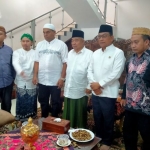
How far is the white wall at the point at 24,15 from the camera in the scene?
A: 201 inches

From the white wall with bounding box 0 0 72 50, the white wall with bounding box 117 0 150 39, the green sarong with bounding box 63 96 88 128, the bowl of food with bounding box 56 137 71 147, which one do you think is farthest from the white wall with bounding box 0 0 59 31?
the bowl of food with bounding box 56 137 71 147

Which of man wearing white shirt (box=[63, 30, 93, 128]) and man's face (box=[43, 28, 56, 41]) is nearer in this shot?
man wearing white shirt (box=[63, 30, 93, 128])

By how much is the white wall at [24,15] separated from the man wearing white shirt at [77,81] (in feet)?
10.7

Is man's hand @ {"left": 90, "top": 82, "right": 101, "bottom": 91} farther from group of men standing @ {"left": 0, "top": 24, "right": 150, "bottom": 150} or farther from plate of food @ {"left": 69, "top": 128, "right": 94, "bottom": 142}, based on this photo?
plate of food @ {"left": 69, "top": 128, "right": 94, "bottom": 142}

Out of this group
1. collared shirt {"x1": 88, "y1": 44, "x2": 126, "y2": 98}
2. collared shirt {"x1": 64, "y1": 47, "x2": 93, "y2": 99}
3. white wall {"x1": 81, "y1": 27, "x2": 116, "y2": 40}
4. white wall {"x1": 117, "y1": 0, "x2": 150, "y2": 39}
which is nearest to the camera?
collared shirt {"x1": 88, "y1": 44, "x2": 126, "y2": 98}

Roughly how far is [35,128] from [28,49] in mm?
1623

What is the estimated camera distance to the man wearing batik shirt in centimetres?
170

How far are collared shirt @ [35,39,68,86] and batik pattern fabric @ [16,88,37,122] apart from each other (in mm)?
270

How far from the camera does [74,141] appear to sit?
1537 millimetres

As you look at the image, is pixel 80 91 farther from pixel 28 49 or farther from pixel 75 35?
pixel 28 49

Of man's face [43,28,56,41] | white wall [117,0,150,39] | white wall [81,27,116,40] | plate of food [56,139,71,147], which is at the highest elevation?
white wall [117,0,150,39]

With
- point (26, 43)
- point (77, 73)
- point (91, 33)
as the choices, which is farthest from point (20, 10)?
point (77, 73)

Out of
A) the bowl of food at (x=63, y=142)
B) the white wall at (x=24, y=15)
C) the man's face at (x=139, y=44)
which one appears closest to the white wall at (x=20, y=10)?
the white wall at (x=24, y=15)

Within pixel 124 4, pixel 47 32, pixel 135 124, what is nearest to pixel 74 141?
pixel 135 124
